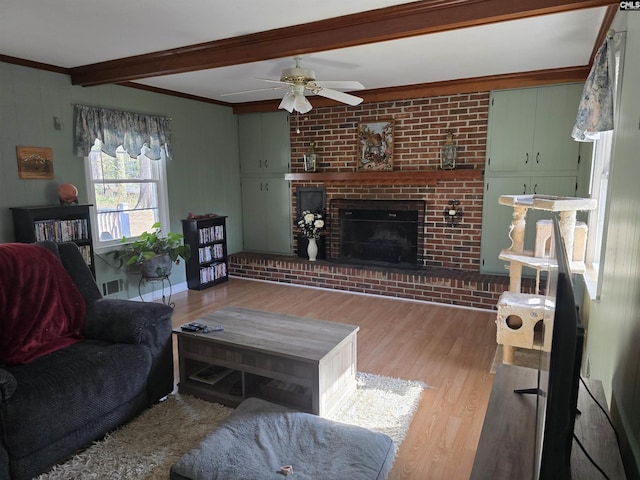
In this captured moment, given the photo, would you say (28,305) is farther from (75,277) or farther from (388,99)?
(388,99)

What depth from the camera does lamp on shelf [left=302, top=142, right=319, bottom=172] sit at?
17.8ft

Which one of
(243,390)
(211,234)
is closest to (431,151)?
(211,234)

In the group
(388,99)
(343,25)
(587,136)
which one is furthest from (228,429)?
(388,99)

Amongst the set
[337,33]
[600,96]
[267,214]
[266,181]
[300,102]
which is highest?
[337,33]

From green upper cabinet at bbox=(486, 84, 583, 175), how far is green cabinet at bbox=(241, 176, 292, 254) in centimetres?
266

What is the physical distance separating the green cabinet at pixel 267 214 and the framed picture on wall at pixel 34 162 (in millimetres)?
2648

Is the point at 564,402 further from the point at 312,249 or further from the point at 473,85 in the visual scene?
the point at 312,249

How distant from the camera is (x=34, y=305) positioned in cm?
235

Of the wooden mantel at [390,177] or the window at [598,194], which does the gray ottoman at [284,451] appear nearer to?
the window at [598,194]

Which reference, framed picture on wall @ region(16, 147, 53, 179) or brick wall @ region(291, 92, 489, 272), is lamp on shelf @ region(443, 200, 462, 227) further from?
framed picture on wall @ region(16, 147, 53, 179)

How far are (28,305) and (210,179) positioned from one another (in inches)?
136

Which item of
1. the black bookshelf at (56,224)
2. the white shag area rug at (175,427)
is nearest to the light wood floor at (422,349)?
the white shag area rug at (175,427)

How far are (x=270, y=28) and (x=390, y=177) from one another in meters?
2.48

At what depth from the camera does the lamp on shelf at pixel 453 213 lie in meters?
4.74
